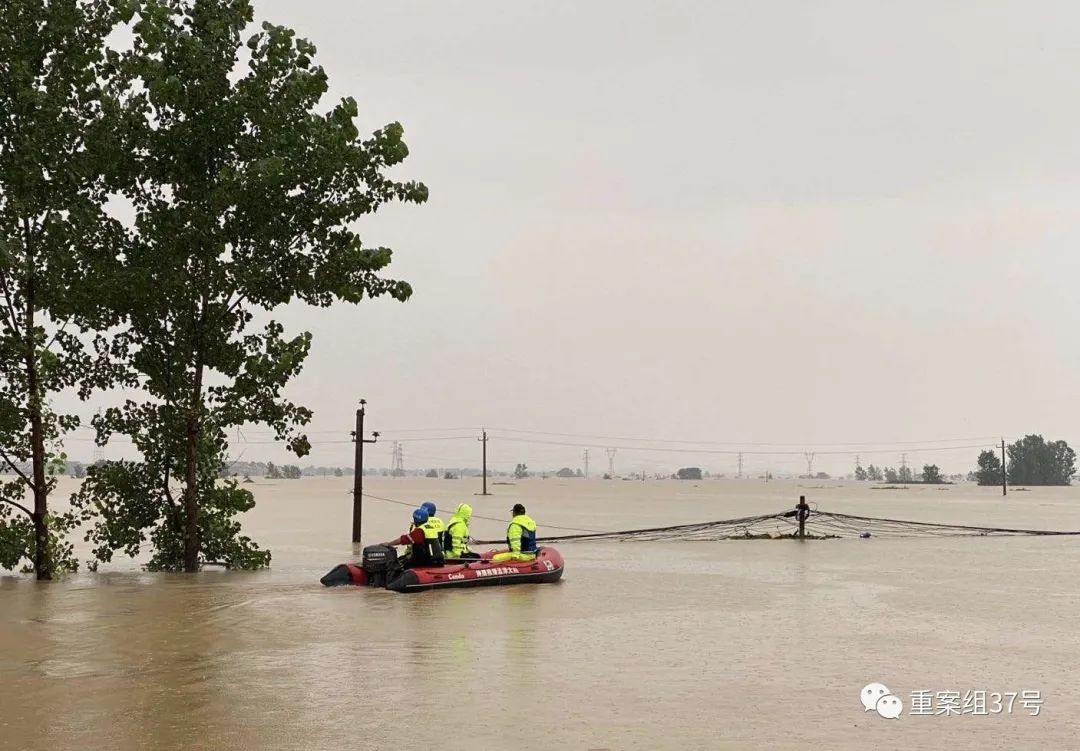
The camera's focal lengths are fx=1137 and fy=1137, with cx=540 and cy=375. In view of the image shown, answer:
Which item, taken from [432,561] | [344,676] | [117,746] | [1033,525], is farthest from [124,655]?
[1033,525]

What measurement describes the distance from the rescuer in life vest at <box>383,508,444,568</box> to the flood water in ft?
3.81

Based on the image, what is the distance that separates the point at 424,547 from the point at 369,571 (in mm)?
1577

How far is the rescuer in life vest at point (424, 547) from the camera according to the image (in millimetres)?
28719

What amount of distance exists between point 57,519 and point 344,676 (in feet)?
54.0

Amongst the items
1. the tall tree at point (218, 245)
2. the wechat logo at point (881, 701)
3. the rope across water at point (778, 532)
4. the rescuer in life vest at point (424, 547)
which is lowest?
the wechat logo at point (881, 701)

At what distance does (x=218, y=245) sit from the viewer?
30328 mm

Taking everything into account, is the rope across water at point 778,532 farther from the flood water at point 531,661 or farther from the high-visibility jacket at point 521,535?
the high-visibility jacket at point 521,535

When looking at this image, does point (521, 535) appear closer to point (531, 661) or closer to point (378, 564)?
point (378, 564)

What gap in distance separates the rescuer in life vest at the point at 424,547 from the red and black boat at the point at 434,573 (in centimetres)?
22

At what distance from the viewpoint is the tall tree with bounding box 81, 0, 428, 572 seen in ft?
99.3

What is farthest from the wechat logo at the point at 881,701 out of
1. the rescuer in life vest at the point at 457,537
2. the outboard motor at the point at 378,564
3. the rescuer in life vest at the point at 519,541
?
the outboard motor at the point at 378,564

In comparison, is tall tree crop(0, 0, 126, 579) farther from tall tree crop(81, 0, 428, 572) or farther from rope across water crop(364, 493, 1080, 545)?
rope across water crop(364, 493, 1080, 545)

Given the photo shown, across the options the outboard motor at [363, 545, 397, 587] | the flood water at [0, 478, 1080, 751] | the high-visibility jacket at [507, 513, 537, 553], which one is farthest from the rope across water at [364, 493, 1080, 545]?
the outboard motor at [363, 545, 397, 587]

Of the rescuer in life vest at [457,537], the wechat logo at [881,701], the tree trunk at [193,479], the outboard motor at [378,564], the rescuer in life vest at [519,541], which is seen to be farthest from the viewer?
the tree trunk at [193,479]
